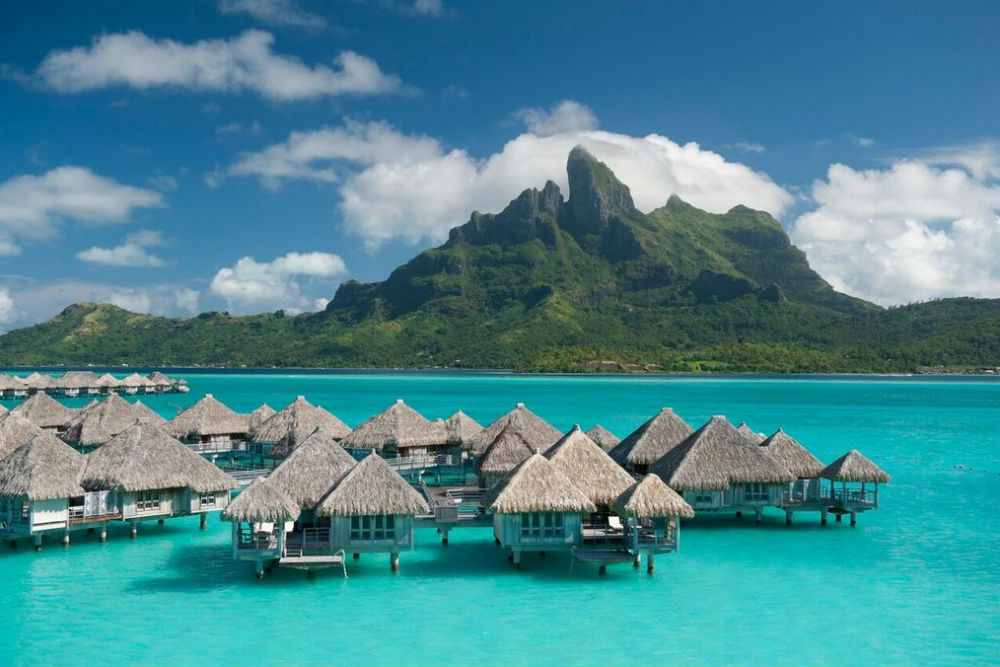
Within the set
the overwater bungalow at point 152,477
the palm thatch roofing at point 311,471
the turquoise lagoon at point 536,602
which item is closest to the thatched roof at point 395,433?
the turquoise lagoon at point 536,602

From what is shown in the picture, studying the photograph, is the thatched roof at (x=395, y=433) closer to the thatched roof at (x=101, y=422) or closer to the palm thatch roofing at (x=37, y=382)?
the thatched roof at (x=101, y=422)

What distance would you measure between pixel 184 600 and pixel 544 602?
9.08m

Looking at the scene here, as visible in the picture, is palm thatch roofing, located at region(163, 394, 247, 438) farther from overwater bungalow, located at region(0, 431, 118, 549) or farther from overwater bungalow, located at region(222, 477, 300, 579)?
overwater bungalow, located at region(222, 477, 300, 579)

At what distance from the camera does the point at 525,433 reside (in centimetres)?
3628

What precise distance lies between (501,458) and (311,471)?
324 inches

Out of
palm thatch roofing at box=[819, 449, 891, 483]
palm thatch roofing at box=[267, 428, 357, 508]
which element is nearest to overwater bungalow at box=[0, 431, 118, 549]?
palm thatch roofing at box=[267, 428, 357, 508]

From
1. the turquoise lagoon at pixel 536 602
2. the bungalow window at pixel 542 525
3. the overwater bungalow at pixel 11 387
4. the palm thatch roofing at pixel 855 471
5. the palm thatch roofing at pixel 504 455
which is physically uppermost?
the overwater bungalow at pixel 11 387

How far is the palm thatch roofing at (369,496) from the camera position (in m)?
23.2

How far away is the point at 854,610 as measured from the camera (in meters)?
21.4

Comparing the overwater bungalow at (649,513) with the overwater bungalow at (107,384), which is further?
the overwater bungalow at (107,384)

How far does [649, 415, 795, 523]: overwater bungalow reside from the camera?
2911 cm

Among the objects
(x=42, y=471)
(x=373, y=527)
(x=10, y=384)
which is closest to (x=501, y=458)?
(x=373, y=527)

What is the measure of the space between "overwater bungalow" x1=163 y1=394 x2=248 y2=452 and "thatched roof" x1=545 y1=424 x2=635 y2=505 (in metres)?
23.9

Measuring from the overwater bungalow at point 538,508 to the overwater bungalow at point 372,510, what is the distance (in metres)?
2.41
